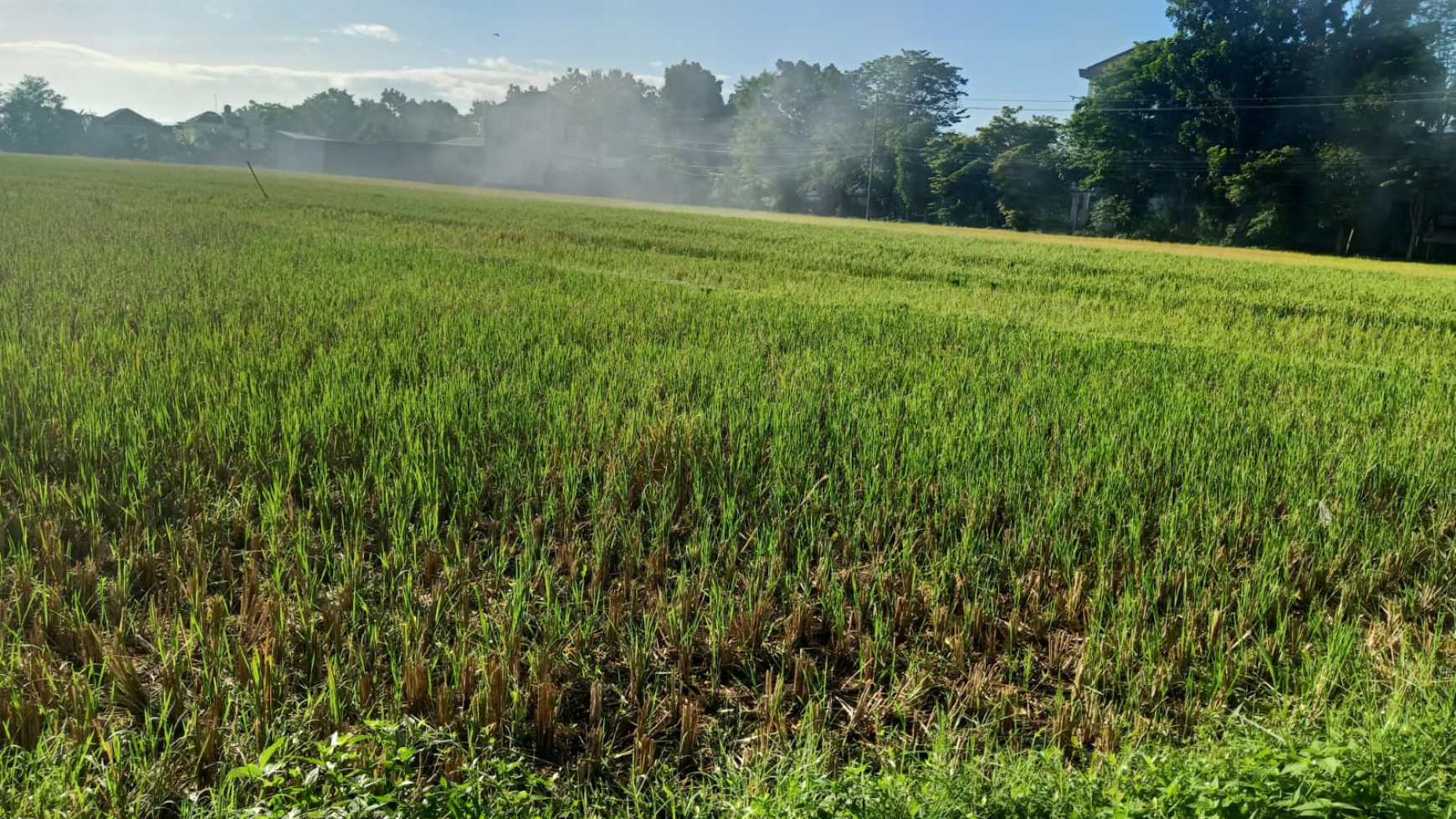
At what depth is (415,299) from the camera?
7.24m

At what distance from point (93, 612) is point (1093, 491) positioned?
331 cm

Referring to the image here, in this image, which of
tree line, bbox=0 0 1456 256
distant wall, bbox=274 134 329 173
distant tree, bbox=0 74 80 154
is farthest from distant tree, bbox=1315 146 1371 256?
distant tree, bbox=0 74 80 154

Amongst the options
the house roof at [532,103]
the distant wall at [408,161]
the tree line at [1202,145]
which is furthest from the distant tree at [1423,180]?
the distant wall at [408,161]

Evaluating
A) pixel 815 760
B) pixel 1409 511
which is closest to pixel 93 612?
pixel 815 760

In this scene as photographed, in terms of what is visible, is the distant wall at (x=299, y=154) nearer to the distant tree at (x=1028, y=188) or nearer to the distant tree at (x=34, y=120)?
the distant tree at (x=34, y=120)

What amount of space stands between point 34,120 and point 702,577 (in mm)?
94744

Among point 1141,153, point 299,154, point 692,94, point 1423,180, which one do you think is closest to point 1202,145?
point 1141,153

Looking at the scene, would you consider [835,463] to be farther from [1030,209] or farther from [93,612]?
[1030,209]

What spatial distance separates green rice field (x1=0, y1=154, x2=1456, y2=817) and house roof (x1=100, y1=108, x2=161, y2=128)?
9730cm

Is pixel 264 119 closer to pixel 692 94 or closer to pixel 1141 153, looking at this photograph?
pixel 692 94

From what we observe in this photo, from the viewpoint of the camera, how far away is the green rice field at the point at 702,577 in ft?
5.61

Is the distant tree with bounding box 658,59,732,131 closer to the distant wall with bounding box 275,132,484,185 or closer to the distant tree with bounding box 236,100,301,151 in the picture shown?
the distant wall with bounding box 275,132,484,185

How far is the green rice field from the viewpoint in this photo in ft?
5.61

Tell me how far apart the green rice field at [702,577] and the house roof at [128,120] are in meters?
97.3
